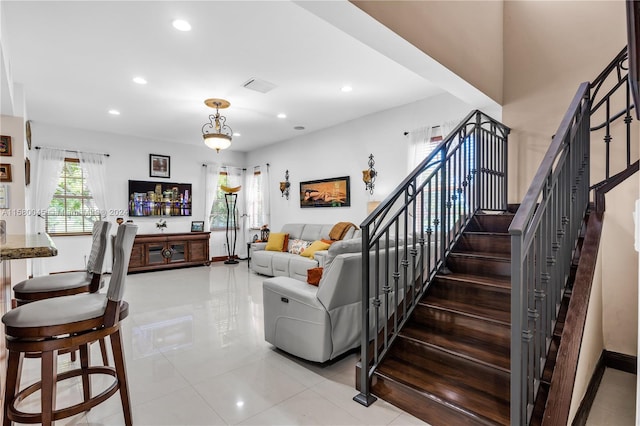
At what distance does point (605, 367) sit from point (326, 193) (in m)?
4.82

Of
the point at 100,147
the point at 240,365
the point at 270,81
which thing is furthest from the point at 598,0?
the point at 100,147

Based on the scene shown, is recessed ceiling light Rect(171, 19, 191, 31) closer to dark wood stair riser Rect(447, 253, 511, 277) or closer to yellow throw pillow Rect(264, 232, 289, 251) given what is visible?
dark wood stair riser Rect(447, 253, 511, 277)

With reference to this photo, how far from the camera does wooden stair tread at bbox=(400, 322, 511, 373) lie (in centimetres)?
198

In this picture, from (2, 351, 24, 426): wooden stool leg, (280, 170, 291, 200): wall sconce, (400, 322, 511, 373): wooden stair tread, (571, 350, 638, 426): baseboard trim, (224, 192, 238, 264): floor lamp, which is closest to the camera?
(2, 351, 24, 426): wooden stool leg

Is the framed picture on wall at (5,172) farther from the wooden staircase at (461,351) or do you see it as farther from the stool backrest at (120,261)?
the wooden staircase at (461,351)

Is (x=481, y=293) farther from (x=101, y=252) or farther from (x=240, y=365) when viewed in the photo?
(x=101, y=252)

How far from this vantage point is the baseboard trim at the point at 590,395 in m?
1.90

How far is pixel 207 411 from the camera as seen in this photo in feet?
6.77

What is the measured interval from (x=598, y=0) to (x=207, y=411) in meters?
4.92

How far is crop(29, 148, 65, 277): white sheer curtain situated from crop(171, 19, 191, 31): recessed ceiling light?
4936mm

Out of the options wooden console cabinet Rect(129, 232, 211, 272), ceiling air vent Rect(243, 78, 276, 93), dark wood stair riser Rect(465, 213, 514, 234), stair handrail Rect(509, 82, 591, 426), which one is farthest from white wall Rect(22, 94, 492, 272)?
stair handrail Rect(509, 82, 591, 426)

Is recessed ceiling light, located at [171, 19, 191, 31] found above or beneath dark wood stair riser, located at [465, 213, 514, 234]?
above

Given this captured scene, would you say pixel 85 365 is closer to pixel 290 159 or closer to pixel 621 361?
pixel 621 361

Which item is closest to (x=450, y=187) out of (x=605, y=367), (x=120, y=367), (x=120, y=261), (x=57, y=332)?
(x=605, y=367)
